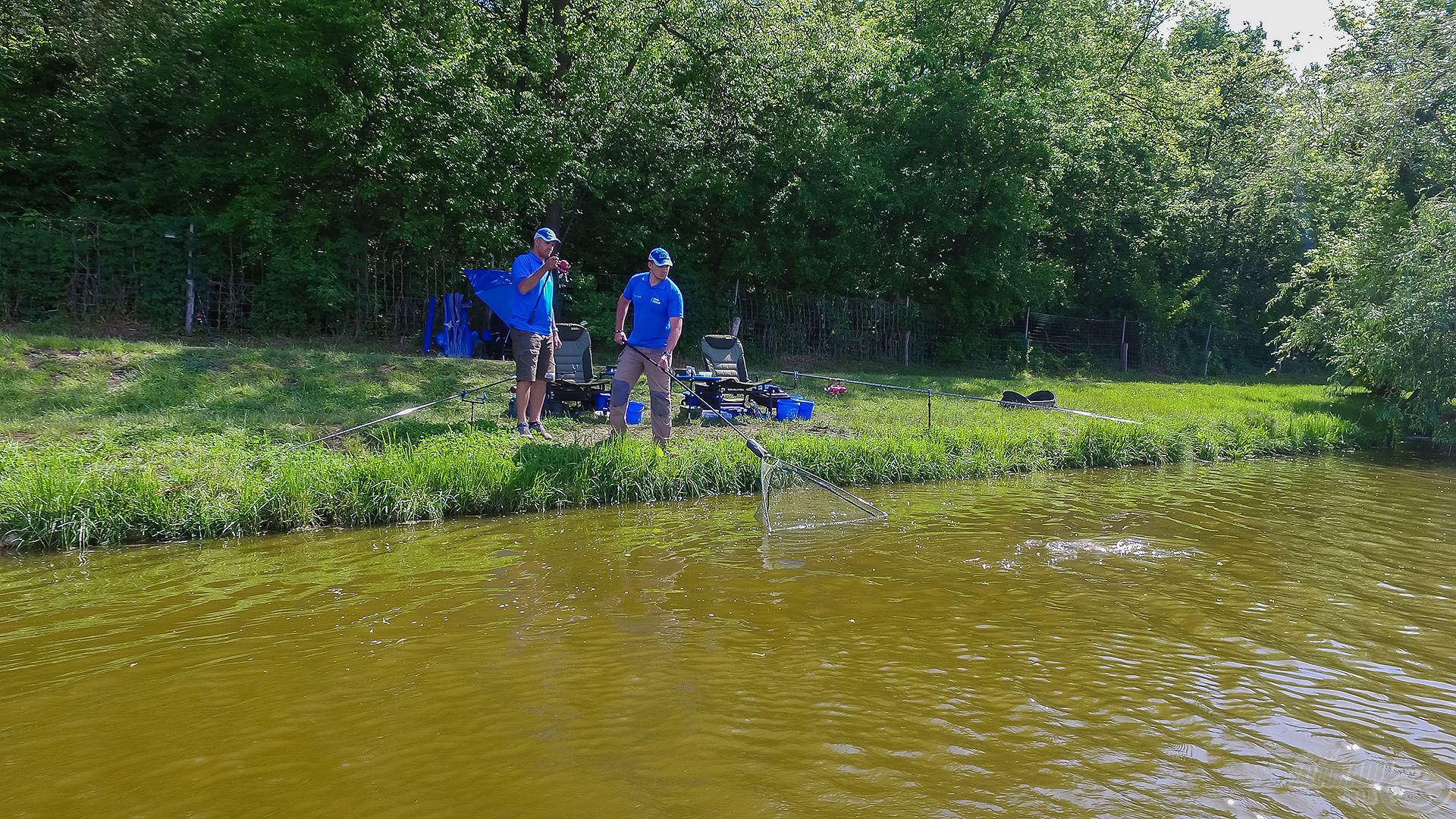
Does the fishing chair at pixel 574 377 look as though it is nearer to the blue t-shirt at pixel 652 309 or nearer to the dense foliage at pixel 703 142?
the blue t-shirt at pixel 652 309

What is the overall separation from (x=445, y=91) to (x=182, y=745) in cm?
1391

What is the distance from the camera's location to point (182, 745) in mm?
3053

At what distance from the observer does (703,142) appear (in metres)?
18.5

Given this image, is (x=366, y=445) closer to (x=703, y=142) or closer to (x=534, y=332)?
(x=534, y=332)

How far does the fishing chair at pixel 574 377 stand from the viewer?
10.6 meters

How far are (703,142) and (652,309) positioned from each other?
11.1 metres

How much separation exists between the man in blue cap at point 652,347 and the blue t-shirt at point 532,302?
967mm

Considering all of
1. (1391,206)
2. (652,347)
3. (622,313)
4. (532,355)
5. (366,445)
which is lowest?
(366,445)

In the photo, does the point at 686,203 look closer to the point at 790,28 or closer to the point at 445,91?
the point at 790,28

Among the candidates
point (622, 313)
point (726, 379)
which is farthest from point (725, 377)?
point (622, 313)

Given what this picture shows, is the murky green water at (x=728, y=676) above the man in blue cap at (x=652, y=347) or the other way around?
the other way around

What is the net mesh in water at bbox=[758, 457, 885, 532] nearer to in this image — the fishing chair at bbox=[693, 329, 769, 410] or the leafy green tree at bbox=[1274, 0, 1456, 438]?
the fishing chair at bbox=[693, 329, 769, 410]

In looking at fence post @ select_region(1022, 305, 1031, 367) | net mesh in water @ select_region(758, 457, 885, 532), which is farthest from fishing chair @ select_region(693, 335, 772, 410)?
fence post @ select_region(1022, 305, 1031, 367)

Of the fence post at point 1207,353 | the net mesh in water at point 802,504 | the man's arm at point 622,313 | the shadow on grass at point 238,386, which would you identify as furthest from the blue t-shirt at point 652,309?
the fence post at point 1207,353
